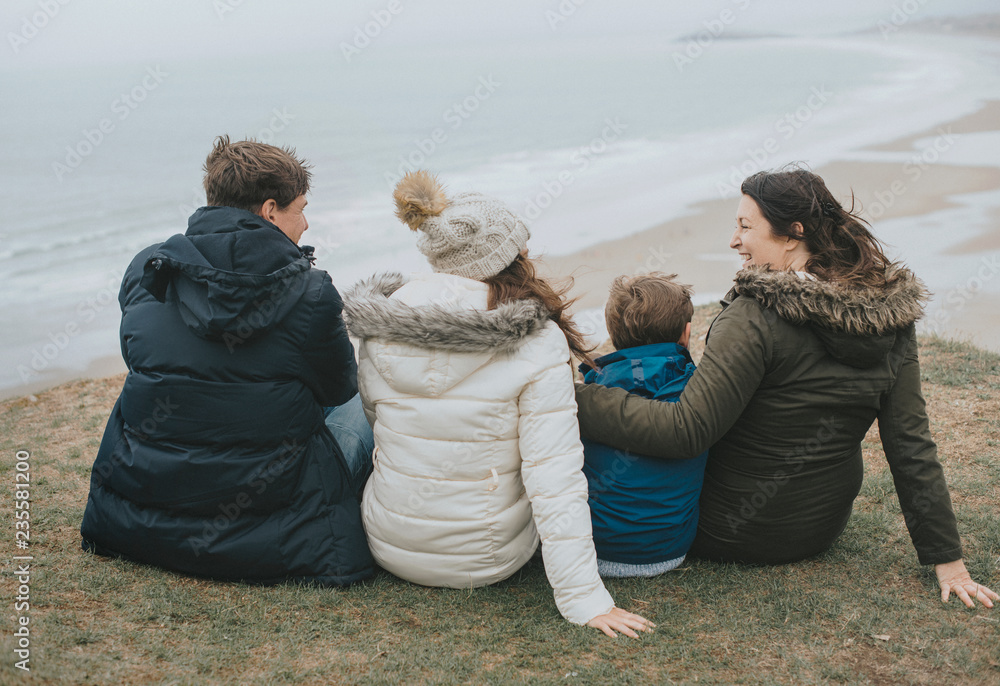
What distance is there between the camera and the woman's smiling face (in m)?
2.86

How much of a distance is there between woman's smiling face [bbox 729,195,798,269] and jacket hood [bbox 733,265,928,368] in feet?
0.66

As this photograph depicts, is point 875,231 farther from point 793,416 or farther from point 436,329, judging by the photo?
point 436,329

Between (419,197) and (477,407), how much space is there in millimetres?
665

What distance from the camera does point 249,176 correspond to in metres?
2.79

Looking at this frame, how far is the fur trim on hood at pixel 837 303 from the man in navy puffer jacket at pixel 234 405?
1.36 meters

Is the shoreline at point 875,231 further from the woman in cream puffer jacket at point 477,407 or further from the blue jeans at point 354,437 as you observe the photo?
the woman in cream puffer jacket at point 477,407

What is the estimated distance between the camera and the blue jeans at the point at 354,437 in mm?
3068

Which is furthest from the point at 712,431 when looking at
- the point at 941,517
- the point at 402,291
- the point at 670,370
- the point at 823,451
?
the point at 402,291

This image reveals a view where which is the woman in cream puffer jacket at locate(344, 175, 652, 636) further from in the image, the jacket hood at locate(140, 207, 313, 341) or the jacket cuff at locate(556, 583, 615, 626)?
the jacket hood at locate(140, 207, 313, 341)

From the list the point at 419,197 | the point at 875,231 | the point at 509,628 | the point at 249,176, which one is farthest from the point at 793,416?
the point at 875,231

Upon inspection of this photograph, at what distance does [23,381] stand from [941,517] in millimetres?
7756

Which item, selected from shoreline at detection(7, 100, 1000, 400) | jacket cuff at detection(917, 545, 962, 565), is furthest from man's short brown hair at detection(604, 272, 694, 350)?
shoreline at detection(7, 100, 1000, 400)

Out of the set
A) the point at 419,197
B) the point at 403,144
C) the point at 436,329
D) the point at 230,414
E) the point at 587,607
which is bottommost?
the point at 403,144

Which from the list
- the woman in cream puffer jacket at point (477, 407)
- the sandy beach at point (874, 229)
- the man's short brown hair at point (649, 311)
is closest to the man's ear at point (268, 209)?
the woman in cream puffer jacket at point (477, 407)
